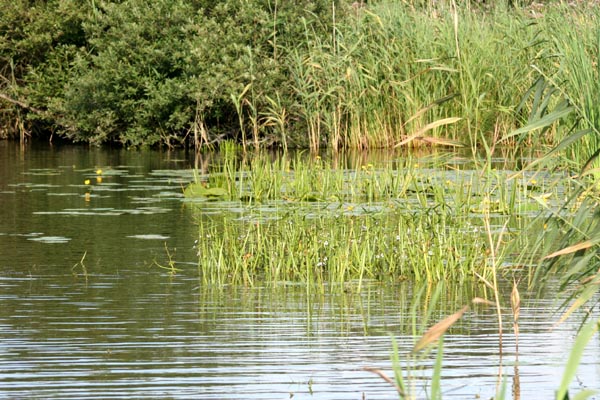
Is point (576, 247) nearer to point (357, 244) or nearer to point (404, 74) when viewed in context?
point (357, 244)

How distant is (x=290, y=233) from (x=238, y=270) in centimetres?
88

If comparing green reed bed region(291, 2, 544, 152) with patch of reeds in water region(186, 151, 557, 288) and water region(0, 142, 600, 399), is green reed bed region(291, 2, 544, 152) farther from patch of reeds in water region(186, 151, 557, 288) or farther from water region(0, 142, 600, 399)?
water region(0, 142, 600, 399)

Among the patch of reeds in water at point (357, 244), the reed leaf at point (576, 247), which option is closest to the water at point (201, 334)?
the patch of reeds in water at point (357, 244)

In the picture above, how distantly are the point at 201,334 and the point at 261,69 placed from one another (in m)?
13.5

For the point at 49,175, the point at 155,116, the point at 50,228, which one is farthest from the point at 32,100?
the point at 50,228

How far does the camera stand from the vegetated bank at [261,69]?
17531 mm

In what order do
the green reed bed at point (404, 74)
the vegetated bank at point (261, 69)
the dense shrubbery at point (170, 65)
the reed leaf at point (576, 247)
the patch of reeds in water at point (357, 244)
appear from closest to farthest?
the reed leaf at point (576, 247), the patch of reeds in water at point (357, 244), the green reed bed at point (404, 74), the vegetated bank at point (261, 69), the dense shrubbery at point (170, 65)

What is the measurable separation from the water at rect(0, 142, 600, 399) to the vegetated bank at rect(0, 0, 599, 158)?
27.6ft

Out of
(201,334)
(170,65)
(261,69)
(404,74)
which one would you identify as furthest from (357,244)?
(170,65)

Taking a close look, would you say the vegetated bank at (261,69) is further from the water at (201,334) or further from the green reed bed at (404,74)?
the water at (201,334)

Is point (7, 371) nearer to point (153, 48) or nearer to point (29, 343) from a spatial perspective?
point (29, 343)

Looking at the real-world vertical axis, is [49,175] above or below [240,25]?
below

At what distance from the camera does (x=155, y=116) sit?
64.5 feet

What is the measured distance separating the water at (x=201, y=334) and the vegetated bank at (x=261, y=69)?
332 inches
